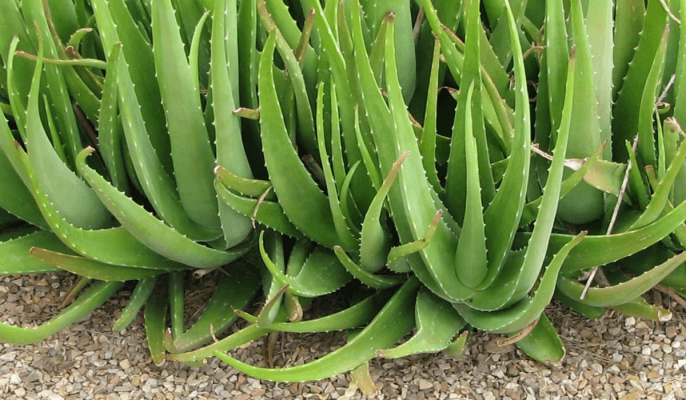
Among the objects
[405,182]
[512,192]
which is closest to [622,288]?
[512,192]

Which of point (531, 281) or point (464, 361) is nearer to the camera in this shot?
point (531, 281)

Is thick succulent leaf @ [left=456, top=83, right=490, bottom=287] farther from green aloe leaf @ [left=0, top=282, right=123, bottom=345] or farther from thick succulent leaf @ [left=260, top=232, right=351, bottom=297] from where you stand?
green aloe leaf @ [left=0, top=282, right=123, bottom=345]

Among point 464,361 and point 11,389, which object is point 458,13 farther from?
point 11,389

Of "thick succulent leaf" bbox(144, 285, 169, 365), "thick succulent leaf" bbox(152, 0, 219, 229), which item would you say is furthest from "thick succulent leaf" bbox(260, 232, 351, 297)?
"thick succulent leaf" bbox(144, 285, 169, 365)

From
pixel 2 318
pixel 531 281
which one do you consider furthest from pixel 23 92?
pixel 531 281

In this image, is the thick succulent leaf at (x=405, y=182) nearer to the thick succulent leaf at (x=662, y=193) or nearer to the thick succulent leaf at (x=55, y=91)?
the thick succulent leaf at (x=662, y=193)

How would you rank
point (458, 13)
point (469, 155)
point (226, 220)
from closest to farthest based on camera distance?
point (469, 155) < point (226, 220) < point (458, 13)
